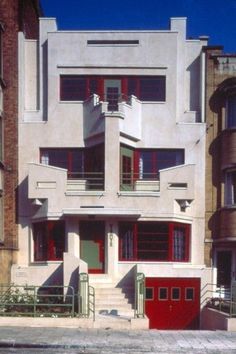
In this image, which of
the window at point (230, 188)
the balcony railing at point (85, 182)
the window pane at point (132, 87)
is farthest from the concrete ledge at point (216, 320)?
the window pane at point (132, 87)

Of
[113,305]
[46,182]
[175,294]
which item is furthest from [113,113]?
[175,294]

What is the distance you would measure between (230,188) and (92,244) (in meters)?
6.59

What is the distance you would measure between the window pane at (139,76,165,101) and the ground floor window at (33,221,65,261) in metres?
6.91

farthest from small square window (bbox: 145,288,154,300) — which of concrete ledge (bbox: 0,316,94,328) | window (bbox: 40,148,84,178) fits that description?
window (bbox: 40,148,84,178)

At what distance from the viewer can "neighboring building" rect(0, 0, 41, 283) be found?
18875 millimetres

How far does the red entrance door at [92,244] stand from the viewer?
18.5 m

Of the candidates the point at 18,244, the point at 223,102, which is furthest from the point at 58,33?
the point at 18,244

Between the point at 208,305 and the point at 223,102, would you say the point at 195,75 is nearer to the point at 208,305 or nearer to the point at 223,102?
the point at 223,102

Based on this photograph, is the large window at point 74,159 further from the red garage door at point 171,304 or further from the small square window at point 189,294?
the small square window at point 189,294

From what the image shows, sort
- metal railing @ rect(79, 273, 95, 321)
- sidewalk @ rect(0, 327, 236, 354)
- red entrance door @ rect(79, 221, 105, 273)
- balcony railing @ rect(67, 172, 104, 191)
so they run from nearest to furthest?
1. sidewalk @ rect(0, 327, 236, 354)
2. metal railing @ rect(79, 273, 95, 321)
3. red entrance door @ rect(79, 221, 105, 273)
4. balcony railing @ rect(67, 172, 104, 191)

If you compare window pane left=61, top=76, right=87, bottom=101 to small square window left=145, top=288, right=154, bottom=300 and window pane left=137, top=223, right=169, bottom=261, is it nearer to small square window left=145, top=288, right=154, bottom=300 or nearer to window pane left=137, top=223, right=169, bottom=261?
window pane left=137, top=223, right=169, bottom=261

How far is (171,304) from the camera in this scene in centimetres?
1805

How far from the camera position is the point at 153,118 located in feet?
64.1

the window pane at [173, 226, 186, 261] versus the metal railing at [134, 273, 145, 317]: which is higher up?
the window pane at [173, 226, 186, 261]
